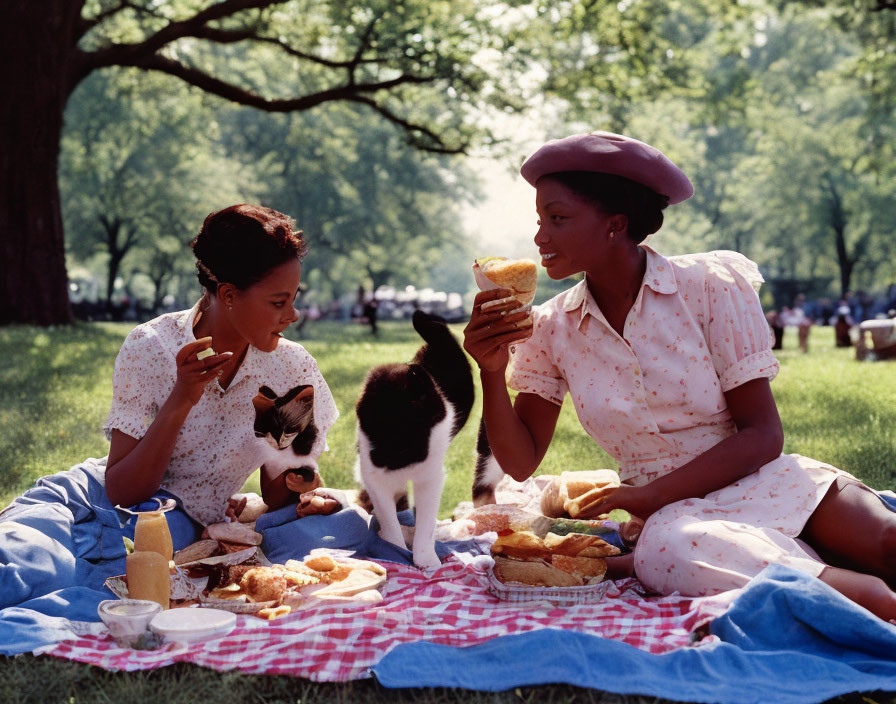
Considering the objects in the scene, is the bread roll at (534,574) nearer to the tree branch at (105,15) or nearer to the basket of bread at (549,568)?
the basket of bread at (549,568)

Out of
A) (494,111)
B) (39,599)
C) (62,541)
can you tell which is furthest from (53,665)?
(494,111)

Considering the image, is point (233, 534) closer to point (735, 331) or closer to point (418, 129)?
point (735, 331)

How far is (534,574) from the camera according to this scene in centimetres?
322

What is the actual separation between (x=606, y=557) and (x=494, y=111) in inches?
530

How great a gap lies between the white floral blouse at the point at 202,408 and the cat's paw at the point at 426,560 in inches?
28.7

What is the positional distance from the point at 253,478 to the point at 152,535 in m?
3.32

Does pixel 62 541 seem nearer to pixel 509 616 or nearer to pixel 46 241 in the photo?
pixel 509 616

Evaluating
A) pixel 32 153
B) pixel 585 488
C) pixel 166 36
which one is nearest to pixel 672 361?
pixel 585 488

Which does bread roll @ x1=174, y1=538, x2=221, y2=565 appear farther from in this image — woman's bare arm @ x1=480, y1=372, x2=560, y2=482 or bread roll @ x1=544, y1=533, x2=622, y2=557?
bread roll @ x1=544, y1=533, x2=622, y2=557

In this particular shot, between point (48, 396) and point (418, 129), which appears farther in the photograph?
point (418, 129)

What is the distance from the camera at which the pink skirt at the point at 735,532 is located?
2928 millimetres

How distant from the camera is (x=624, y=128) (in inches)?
691

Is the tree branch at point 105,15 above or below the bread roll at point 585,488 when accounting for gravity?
above

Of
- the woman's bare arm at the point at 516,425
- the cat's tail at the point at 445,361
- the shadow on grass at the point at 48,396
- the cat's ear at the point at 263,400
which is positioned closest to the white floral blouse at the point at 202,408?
the cat's ear at the point at 263,400
